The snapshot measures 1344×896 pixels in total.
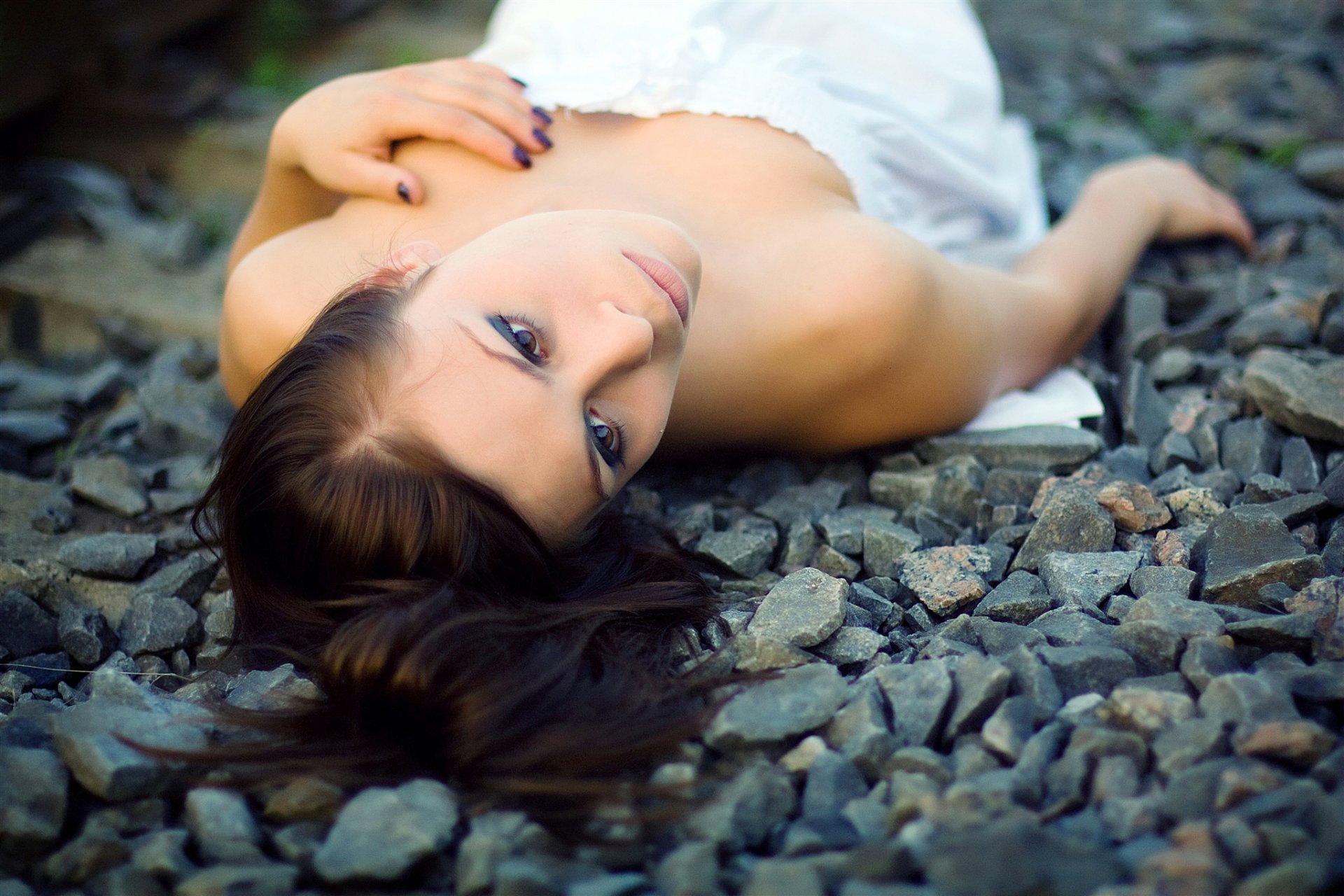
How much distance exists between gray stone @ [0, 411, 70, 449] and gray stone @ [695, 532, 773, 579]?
1517mm

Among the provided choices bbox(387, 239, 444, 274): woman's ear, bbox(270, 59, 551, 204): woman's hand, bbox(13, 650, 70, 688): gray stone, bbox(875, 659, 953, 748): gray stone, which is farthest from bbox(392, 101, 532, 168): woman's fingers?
bbox(875, 659, 953, 748): gray stone

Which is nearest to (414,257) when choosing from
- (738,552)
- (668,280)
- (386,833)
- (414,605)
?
(668,280)

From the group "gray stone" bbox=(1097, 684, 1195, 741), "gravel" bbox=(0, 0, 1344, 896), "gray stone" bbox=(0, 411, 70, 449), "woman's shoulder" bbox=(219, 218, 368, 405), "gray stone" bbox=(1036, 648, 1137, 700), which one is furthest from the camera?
"gray stone" bbox=(0, 411, 70, 449)

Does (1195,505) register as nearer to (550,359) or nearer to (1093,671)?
(1093,671)

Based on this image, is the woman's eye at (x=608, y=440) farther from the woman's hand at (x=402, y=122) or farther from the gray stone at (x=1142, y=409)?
the gray stone at (x=1142, y=409)

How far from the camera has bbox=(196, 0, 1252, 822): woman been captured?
145cm

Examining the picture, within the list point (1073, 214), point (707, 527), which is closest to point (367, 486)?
point (707, 527)

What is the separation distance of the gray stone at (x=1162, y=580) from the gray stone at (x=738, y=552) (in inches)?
22.6

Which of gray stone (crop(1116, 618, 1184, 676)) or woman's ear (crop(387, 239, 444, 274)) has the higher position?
woman's ear (crop(387, 239, 444, 274))

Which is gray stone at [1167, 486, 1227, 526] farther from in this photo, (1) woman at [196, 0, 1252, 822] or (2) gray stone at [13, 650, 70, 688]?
(2) gray stone at [13, 650, 70, 688]

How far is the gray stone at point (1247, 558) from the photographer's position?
4.85ft

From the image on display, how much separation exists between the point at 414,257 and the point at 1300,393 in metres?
1.52

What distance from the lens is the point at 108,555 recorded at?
1927mm

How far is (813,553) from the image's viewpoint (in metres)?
1.85
